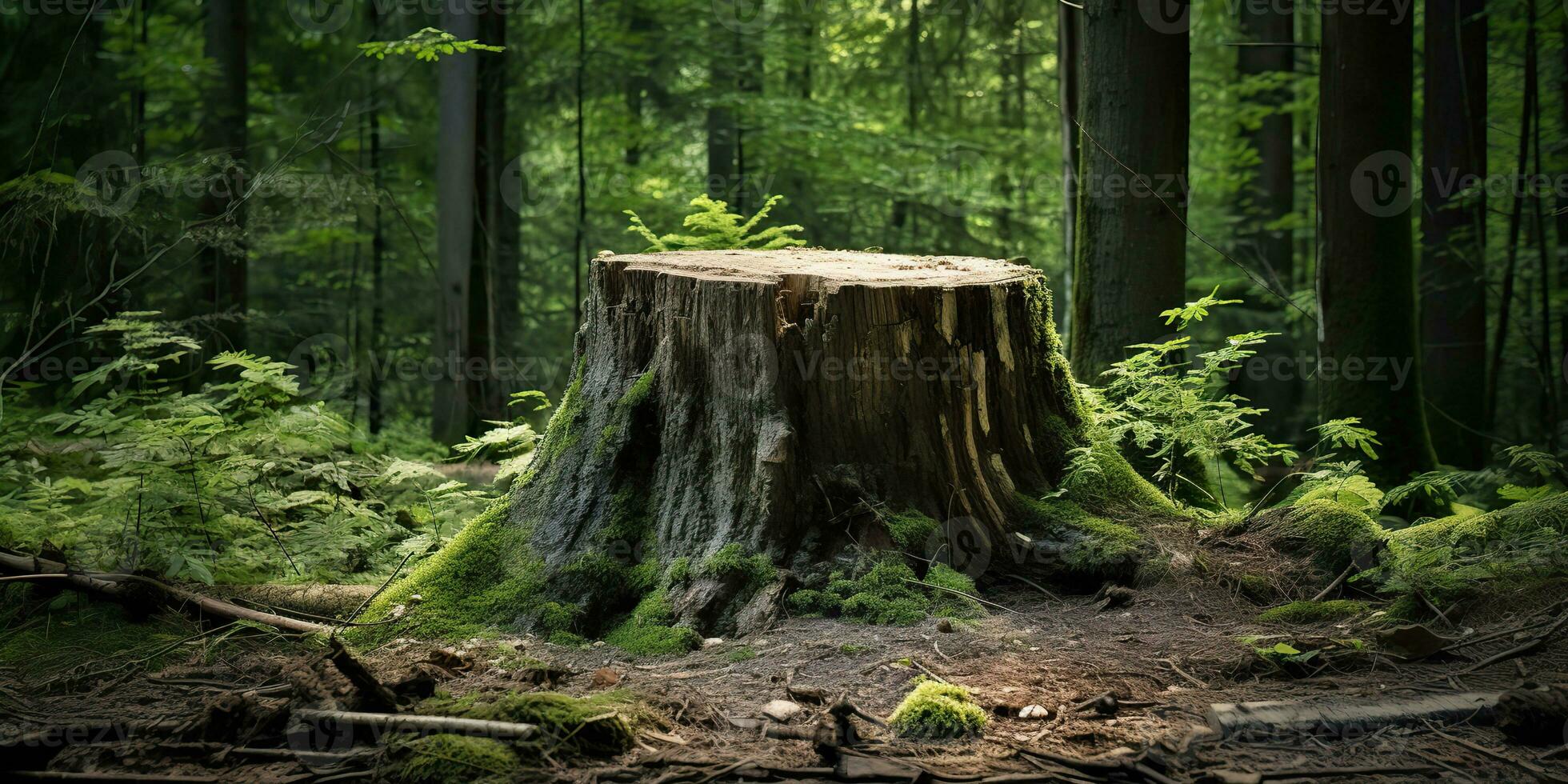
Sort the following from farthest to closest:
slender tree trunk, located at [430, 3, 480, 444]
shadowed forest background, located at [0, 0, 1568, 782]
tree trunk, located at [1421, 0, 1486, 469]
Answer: slender tree trunk, located at [430, 3, 480, 444], tree trunk, located at [1421, 0, 1486, 469], shadowed forest background, located at [0, 0, 1568, 782]

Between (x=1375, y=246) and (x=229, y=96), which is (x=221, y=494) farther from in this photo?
(x=1375, y=246)

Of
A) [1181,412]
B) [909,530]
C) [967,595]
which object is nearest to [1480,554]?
[1181,412]

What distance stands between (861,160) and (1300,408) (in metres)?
8.45

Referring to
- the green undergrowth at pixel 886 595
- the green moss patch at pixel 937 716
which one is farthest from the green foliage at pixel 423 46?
the green moss patch at pixel 937 716

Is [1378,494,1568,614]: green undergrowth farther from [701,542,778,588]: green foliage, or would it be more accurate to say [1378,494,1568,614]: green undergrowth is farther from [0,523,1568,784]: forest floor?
[701,542,778,588]: green foliage

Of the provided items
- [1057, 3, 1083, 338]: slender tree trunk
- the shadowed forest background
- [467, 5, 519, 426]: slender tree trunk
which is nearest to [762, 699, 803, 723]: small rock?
the shadowed forest background

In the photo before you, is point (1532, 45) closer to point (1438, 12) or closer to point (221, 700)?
point (1438, 12)

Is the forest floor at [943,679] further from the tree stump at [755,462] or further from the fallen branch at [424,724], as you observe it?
the tree stump at [755,462]

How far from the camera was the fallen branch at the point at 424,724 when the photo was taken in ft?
10.9

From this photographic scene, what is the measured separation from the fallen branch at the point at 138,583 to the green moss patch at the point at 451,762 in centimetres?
163

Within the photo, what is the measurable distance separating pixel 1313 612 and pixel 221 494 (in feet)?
19.3

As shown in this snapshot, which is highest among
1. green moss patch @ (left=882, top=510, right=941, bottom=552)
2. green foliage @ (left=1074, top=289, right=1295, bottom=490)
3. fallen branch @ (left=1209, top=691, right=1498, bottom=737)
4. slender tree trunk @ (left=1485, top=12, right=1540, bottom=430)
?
slender tree trunk @ (left=1485, top=12, right=1540, bottom=430)

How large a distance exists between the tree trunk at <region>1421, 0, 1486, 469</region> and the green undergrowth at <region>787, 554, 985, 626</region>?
→ 745cm

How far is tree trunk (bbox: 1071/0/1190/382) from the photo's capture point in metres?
7.15
